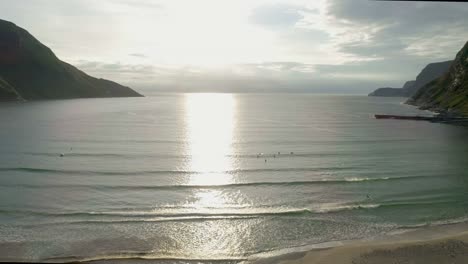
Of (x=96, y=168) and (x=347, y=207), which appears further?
(x=96, y=168)

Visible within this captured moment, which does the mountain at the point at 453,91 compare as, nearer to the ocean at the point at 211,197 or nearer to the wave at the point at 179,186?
the ocean at the point at 211,197

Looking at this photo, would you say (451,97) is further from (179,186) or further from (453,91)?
(179,186)

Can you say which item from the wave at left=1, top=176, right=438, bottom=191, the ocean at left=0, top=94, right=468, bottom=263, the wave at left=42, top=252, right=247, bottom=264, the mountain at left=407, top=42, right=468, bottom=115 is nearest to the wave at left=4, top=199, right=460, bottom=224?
the ocean at left=0, top=94, right=468, bottom=263

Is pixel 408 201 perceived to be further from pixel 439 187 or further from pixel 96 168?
pixel 96 168

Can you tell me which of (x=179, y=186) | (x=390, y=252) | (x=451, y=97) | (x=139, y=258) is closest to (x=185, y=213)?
(x=139, y=258)

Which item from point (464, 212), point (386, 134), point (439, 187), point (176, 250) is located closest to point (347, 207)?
point (464, 212)

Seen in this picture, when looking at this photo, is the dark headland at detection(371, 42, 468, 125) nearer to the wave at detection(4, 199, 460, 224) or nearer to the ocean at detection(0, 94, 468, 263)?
the ocean at detection(0, 94, 468, 263)

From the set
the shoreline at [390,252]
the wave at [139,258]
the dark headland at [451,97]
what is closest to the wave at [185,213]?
the wave at [139,258]
